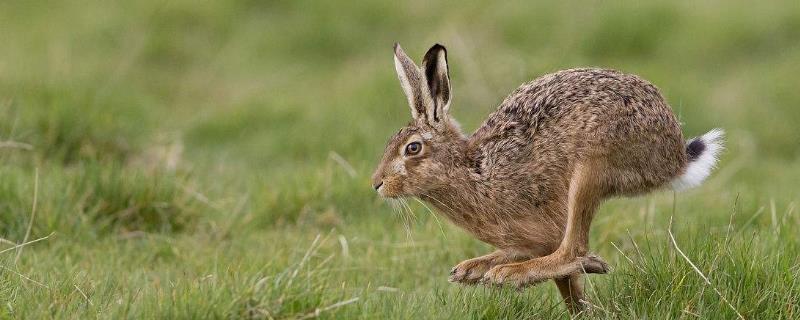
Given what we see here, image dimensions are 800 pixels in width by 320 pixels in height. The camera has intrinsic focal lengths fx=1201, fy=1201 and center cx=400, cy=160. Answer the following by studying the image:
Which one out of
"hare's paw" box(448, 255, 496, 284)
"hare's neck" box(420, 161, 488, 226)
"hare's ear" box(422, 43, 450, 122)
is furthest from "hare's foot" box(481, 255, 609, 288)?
"hare's ear" box(422, 43, 450, 122)

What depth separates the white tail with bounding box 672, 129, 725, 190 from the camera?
16.1ft

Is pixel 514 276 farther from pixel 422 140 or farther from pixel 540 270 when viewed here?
pixel 422 140

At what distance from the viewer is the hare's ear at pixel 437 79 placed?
193 inches

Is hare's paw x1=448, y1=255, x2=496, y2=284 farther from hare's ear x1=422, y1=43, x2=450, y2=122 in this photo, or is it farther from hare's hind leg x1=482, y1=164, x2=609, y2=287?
hare's ear x1=422, y1=43, x2=450, y2=122

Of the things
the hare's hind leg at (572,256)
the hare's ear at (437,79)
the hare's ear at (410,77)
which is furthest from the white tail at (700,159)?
the hare's ear at (410,77)

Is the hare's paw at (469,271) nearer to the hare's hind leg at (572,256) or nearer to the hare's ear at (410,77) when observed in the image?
the hare's hind leg at (572,256)

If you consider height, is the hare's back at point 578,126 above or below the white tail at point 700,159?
above

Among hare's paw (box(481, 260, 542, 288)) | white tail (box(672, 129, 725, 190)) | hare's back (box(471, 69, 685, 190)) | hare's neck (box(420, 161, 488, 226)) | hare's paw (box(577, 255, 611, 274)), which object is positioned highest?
hare's back (box(471, 69, 685, 190))

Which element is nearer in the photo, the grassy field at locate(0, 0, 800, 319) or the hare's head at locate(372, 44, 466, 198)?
the grassy field at locate(0, 0, 800, 319)

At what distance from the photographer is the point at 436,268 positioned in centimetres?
589

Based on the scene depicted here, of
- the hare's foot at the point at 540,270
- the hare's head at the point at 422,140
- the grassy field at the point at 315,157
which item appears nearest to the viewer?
the grassy field at the point at 315,157

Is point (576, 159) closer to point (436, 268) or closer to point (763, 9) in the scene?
point (436, 268)

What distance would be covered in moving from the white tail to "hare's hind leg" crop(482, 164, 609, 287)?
40 cm

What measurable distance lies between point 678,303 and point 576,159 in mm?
707
